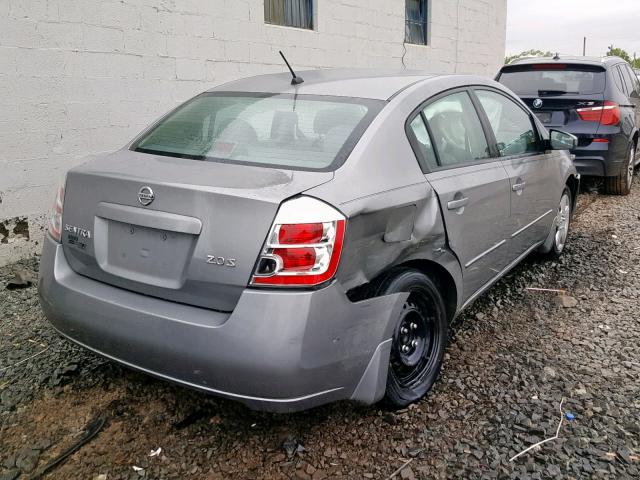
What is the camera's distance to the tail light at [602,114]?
6.66 metres

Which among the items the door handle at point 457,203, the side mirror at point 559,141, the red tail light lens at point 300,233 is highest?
the side mirror at point 559,141

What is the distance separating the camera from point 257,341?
211cm

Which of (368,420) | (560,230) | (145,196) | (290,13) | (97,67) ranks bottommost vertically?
(368,420)

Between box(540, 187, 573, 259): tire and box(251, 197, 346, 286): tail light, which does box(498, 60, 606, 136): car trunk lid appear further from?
box(251, 197, 346, 286): tail light

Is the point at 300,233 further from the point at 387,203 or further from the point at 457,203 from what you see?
the point at 457,203

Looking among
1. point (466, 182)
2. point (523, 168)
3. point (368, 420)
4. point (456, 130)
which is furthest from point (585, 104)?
point (368, 420)

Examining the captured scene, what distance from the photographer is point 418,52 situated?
9.43 m

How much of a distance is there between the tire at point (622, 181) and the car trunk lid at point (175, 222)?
6.18 metres

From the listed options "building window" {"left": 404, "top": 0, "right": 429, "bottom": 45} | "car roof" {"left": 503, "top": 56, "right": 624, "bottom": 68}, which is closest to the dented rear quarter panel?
"car roof" {"left": 503, "top": 56, "right": 624, "bottom": 68}

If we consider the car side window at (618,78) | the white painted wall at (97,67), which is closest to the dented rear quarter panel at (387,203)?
the white painted wall at (97,67)

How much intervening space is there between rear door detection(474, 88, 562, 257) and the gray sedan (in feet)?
1.42

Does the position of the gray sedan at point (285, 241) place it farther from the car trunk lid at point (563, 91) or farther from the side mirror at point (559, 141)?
the car trunk lid at point (563, 91)

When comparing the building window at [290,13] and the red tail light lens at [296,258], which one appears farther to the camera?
the building window at [290,13]

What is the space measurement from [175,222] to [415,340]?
1329mm
